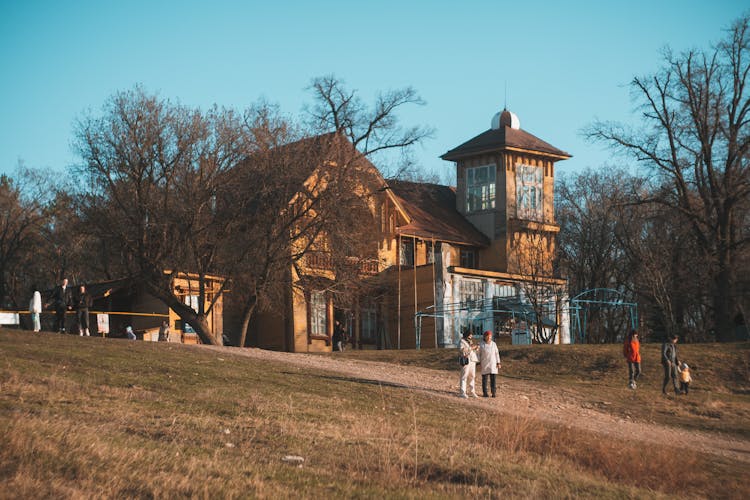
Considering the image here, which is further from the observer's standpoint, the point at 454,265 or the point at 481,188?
the point at 481,188

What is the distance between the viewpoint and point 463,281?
153 ft

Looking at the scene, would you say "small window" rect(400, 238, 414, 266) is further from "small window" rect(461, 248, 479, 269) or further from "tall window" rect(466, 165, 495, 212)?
"tall window" rect(466, 165, 495, 212)

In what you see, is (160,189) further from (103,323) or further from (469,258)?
(469,258)

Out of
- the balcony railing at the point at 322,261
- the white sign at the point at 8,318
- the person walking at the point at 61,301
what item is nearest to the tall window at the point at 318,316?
the balcony railing at the point at 322,261

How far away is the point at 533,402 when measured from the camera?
2384 cm

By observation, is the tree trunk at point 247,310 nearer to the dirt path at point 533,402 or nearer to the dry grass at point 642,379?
the dry grass at point 642,379

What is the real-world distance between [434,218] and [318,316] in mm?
10432

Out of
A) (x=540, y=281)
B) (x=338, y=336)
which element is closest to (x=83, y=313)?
(x=338, y=336)

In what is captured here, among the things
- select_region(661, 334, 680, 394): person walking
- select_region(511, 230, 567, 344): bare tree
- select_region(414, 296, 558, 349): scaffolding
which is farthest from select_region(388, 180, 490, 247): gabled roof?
select_region(661, 334, 680, 394): person walking

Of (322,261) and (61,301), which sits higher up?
(322,261)

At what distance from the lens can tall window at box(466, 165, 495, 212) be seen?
53.0 meters

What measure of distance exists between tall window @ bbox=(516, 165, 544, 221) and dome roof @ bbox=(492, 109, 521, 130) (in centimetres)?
314

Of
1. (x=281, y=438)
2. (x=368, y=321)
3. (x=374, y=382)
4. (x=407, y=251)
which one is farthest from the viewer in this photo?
(x=407, y=251)

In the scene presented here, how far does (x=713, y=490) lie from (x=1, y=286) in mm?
42467
